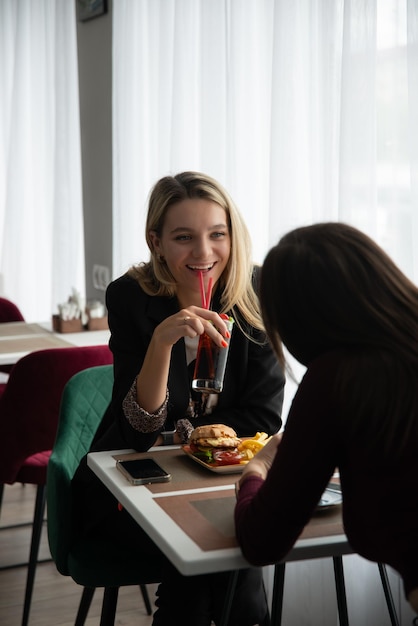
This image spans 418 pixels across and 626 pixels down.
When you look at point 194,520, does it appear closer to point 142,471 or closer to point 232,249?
point 142,471

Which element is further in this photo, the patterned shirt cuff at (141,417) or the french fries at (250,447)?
the patterned shirt cuff at (141,417)

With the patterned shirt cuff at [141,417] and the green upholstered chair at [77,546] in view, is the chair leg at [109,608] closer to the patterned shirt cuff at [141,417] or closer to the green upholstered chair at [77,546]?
the green upholstered chair at [77,546]

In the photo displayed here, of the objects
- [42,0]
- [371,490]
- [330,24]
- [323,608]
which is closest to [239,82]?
[330,24]

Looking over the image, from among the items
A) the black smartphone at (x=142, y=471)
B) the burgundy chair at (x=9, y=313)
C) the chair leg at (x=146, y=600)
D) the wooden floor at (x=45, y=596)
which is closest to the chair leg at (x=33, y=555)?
the wooden floor at (x=45, y=596)

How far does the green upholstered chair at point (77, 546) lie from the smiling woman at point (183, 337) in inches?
1.8

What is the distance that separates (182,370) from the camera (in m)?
2.06

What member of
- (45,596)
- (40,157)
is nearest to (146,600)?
(45,596)

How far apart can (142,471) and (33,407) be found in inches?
39.7

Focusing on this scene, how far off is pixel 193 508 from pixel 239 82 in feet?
5.56

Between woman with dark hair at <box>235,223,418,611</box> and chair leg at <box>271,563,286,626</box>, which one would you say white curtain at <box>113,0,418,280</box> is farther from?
woman with dark hair at <box>235,223,418,611</box>

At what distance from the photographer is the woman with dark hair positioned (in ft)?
3.98

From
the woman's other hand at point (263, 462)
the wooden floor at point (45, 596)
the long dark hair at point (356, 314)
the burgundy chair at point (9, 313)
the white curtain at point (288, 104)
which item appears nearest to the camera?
the long dark hair at point (356, 314)

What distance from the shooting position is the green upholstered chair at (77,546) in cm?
195

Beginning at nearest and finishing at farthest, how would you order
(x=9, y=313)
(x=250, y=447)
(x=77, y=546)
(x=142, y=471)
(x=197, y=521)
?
(x=197, y=521), (x=142, y=471), (x=250, y=447), (x=77, y=546), (x=9, y=313)
